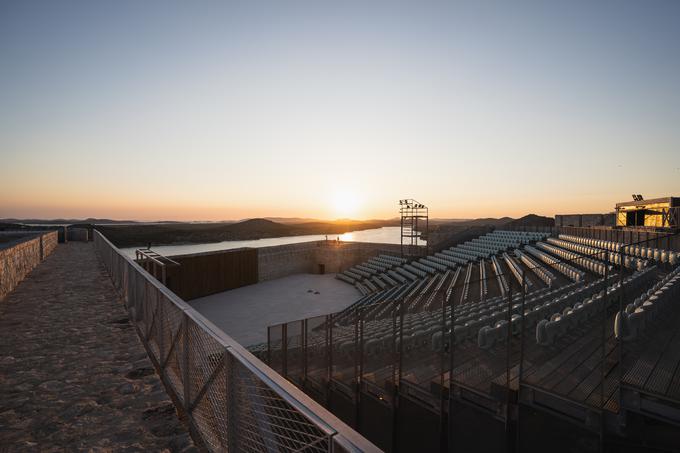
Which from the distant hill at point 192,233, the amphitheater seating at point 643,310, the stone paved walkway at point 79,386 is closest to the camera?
the stone paved walkway at point 79,386

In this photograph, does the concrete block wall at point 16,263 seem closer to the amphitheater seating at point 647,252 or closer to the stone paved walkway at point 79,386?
the stone paved walkway at point 79,386

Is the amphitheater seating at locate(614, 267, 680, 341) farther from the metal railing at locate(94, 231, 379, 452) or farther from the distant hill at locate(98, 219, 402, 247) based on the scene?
the distant hill at locate(98, 219, 402, 247)

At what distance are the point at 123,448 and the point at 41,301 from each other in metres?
7.28

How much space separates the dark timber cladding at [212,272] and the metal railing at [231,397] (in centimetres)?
1971

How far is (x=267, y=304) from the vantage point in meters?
21.7

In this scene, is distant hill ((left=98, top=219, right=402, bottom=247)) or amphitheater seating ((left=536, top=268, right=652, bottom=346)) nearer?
amphitheater seating ((left=536, top=268, right=652, bottom=346))

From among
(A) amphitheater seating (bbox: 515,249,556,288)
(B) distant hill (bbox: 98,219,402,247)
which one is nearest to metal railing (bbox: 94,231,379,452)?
(A) amphitheater seating (bbox: 515,249,556,288)

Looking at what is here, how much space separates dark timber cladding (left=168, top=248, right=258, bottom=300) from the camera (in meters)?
22.3

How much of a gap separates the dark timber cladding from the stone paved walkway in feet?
50.0

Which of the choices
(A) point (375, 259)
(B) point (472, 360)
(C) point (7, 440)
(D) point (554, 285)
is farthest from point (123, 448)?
(A) point (375, 259)

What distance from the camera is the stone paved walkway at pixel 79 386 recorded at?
2975 millimetres

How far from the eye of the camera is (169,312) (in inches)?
155

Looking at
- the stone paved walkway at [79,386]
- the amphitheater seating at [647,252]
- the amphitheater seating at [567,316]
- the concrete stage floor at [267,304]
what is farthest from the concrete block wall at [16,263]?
the amphitheater seating at [647,252]

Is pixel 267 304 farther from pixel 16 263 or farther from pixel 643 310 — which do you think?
pixel 643 310
